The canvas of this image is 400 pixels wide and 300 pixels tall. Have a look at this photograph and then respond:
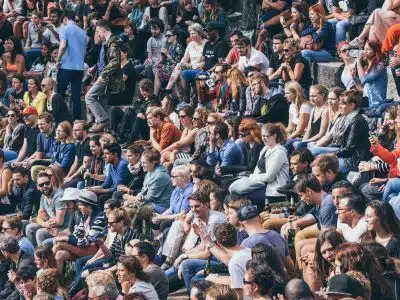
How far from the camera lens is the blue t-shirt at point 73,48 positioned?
23281 mm

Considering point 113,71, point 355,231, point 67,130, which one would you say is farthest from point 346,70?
point 355,231

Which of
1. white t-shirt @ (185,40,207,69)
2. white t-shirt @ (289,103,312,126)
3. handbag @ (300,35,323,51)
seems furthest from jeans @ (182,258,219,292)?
white t-shirt @ (185,40,207,69)

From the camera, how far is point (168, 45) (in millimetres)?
23547

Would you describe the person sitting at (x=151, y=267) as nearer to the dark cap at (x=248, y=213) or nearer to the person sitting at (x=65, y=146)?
the dark cap at (x=248, y=213)

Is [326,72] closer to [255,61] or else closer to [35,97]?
[255,61]

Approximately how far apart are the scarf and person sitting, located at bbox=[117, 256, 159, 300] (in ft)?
12.1

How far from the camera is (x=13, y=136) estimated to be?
22234 millimetres

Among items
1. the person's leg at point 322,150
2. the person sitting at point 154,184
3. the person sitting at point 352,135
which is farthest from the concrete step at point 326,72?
the person sitting at point 154,184

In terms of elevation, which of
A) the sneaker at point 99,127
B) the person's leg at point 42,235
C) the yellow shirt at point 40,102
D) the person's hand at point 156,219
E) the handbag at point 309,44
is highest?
the handbag at point 309,44

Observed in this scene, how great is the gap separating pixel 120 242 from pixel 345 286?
523 centimetres

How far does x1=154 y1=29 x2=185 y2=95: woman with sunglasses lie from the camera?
23141 mm

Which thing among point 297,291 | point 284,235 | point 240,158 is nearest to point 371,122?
point 240,158

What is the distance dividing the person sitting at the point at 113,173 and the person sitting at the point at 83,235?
3.44ft

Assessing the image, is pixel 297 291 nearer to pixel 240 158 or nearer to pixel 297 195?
pixel 297 195
